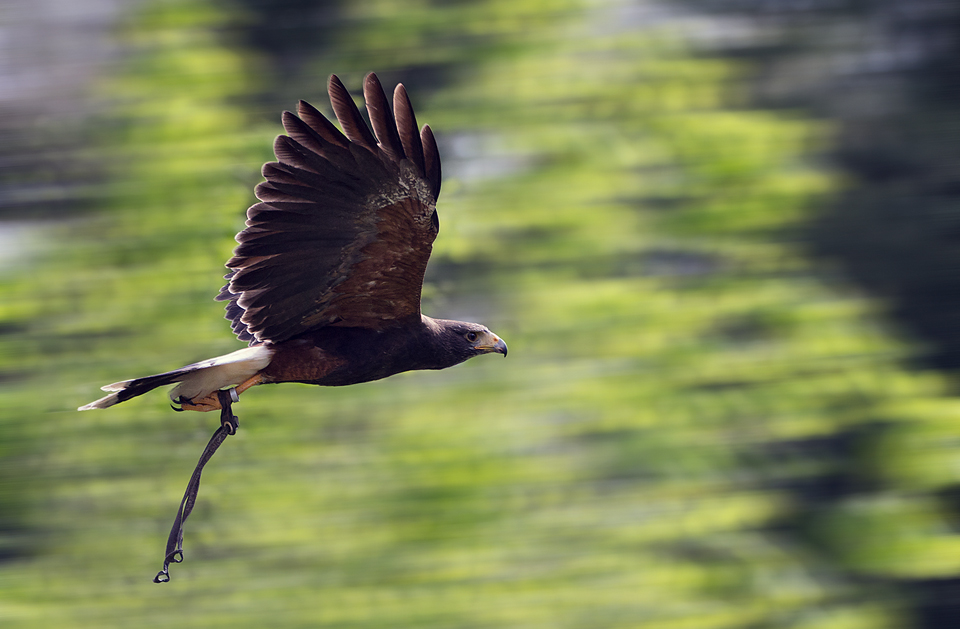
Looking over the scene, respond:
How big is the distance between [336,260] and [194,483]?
676 mm

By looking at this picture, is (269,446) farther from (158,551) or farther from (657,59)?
(657,59)

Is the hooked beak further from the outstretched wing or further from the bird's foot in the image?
the bird's foot

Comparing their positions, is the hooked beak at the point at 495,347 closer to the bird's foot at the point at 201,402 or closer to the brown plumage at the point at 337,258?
the brown plumage at the point at 337,258

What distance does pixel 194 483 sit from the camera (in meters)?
1.93

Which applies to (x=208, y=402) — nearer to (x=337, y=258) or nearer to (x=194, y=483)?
(x=194, y=483)

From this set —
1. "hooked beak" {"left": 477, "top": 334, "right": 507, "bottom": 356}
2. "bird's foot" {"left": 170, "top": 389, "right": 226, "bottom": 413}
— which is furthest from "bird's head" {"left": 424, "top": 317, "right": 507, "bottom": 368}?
"bird's foot" {"left": 170, "top": 389, "right": 226, "bottom": 413}

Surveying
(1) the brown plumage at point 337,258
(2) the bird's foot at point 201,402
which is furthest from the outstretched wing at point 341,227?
(2) the bird's foot at point 201,402

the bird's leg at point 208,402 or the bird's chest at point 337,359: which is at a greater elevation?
the bird's chest at point 337,359

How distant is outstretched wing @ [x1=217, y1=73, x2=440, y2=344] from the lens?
7.43 feet

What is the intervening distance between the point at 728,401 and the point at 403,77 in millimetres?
2082

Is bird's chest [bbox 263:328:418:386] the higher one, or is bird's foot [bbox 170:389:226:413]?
bird's chest [bbox 263:328:418:386]

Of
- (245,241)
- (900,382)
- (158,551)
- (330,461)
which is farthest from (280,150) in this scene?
(900,382)

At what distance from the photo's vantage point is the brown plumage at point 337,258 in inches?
88.4

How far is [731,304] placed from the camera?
4.35 meters
